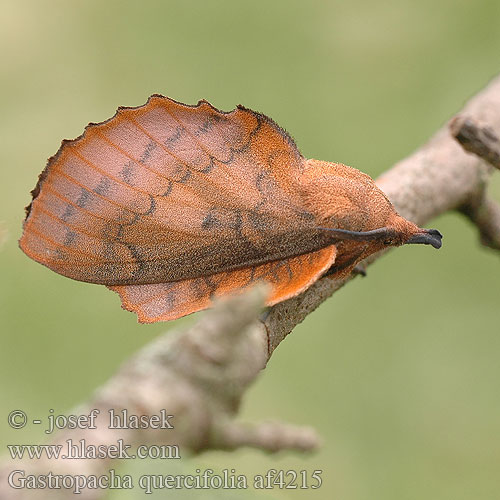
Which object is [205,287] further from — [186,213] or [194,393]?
[194,393]

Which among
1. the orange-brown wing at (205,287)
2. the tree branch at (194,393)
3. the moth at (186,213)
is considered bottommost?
the tree branch at (194,393)

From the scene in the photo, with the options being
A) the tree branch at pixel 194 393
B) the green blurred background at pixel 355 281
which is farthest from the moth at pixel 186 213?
the green blurred background at pixel 355 281

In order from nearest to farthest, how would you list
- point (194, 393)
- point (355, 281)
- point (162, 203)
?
point (194, 393)
point (162, 203)
point (355, 281)

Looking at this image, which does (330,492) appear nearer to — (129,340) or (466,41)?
(129,340)

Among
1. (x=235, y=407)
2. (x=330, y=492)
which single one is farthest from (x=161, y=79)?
(x=235, y=407)

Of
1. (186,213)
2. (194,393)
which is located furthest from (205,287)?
(194,393)

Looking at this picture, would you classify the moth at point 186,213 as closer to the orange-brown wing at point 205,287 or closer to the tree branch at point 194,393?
the orange-brown wing at point 205,287

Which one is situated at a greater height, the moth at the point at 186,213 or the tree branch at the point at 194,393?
the moth at the point at 186,213
